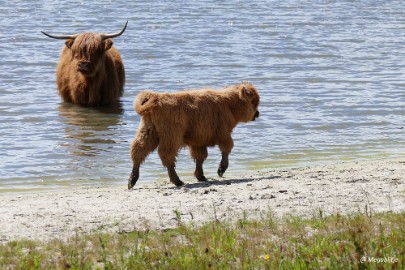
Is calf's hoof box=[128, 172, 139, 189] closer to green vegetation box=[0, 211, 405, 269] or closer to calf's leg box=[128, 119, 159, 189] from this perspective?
calf's leg box=[128, 119, 159, 189]

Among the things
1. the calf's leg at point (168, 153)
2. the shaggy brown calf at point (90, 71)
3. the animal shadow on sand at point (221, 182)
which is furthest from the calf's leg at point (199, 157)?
the shaggy brown calf at point (90, 71)

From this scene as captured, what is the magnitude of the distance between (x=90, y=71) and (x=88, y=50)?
306 millimetres

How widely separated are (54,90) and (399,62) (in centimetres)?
690

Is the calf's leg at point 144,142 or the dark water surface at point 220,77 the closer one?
the calf's leg at point 144,142

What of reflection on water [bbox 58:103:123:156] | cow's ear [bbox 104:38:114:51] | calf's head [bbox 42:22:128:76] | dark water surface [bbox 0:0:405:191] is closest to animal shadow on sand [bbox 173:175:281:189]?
dark water surface [bbox 0:0:405:191]

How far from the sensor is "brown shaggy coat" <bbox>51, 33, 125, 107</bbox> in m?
14.8

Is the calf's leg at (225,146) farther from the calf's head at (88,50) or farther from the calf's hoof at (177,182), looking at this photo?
the calf's head at (88,50)

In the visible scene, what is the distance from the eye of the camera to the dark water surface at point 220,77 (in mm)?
11938

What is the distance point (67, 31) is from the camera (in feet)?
76.1

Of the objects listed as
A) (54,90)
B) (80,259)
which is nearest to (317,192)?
(80,259)

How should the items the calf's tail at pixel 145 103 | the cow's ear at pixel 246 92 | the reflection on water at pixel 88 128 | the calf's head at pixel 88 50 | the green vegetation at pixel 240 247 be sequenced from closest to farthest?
the green vegetation at pixel 240 247 → the calf's tail at pixel 145 103 → the cow's ear at pixel 246 92 → the reflection on water at pixel 88 128 → the calf's head at pixel 88 50

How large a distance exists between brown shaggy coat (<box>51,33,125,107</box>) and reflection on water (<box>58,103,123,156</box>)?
0.20 meters

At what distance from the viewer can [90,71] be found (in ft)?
48.7

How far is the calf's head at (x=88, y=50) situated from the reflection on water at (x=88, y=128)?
0.61 metres
